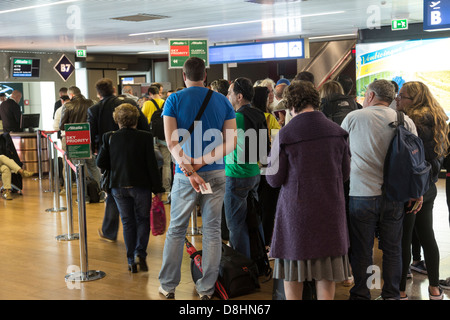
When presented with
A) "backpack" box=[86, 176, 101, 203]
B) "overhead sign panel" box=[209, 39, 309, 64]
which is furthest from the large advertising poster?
"backpack" box=[86, 176, 101, 203]

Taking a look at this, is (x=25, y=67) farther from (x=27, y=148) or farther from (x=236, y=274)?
(x=236, y=274)

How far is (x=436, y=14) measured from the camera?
282 inches

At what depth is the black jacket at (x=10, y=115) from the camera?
11.5 metres

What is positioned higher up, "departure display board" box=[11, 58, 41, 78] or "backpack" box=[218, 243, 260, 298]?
"departure display board" box=[11, 58, 41, 78]

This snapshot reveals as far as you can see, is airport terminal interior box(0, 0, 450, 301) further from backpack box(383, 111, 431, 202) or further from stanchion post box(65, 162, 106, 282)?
backpack box(383, 111, 431, 202)

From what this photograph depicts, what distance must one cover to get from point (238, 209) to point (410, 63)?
7342 mm

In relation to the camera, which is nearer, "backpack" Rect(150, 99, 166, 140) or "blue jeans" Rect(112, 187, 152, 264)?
"blue jeans" Rect(112, 187, 152, 264)

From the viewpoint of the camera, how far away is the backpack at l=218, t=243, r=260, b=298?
13.3ft

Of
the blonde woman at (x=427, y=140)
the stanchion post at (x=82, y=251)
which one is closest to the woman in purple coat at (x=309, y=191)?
the blonde woman at (x=427, y=140)

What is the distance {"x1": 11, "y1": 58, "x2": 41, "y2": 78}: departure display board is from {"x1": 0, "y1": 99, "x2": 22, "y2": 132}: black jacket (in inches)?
181

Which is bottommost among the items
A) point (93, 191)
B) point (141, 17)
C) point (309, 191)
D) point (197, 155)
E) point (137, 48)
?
point (93, 191)

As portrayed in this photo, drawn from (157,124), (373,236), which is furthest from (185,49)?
(373,236)

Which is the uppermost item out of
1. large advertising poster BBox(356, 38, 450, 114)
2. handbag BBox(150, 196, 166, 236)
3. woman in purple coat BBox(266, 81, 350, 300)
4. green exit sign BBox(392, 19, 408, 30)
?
green exit sign BBox(392, 19, 408, 30)

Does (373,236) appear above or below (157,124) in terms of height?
below
